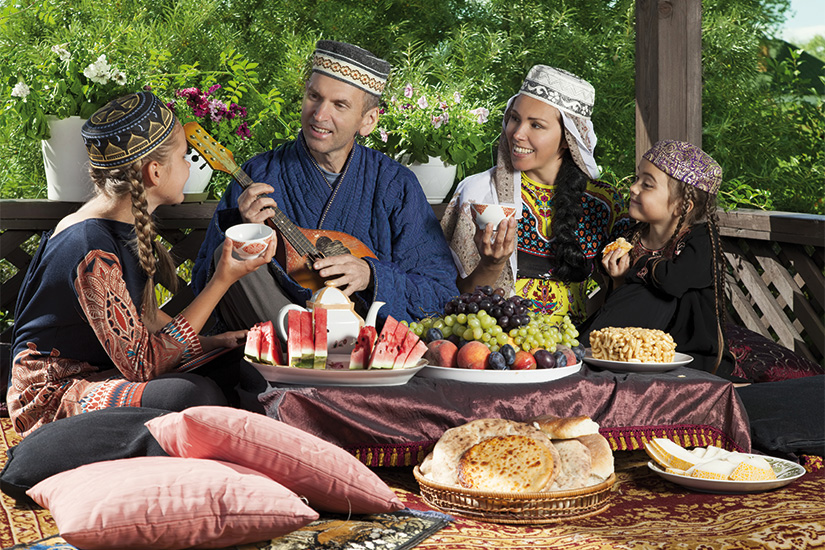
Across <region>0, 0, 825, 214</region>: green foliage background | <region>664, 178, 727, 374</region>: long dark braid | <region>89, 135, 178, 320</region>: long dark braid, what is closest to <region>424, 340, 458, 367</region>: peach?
<region>89, 135, 178, 320</region>: long dark braid

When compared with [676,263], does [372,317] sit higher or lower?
lower

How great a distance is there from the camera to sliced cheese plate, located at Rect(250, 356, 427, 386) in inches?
105

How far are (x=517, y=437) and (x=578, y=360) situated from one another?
1.72 feet

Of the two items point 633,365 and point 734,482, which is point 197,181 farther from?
point 734,482

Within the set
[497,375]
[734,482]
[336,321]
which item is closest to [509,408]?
[497,375]

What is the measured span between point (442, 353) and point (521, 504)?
62cm

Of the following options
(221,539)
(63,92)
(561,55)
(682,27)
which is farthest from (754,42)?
(221,539)

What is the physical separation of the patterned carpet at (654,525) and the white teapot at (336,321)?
510mm

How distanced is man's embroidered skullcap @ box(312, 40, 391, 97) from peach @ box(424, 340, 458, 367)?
1465mm

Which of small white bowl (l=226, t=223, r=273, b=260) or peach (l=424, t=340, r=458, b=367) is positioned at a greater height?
small white bowl (l=226, t=223, r=273, b=260)

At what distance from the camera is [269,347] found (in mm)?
2750

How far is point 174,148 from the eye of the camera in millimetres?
3104

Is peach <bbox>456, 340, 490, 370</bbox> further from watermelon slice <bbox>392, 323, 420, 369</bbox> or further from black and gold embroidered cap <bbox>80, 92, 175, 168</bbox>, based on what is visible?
black and gold embroidered cap <bbox>80, 92, 175, 168</bbox>

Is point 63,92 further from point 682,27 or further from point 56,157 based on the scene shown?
point 682,27
